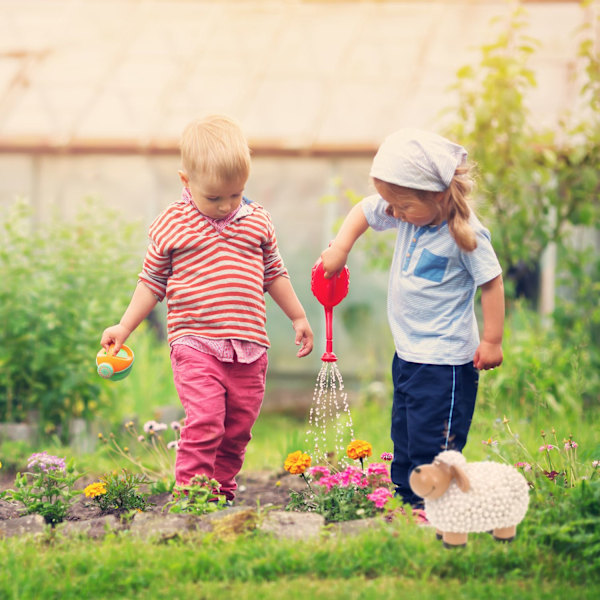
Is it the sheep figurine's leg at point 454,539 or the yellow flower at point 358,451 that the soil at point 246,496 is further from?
the sheep figurine's leg at point 454,539

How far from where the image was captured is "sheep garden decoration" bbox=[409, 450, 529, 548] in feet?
7.93

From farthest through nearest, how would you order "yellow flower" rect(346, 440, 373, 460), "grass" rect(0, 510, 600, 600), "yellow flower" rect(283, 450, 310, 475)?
1. "yellow flower" rect(346, 440, 373, 460)
2. "yellow flower" rect(283, 450, 310, 475)
3. "grass" rect(0, 510, 600, 600)

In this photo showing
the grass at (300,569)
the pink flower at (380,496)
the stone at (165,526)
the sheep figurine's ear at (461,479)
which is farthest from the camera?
the pink flower at (380,496)

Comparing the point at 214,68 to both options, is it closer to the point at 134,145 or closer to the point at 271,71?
the point at 271,71

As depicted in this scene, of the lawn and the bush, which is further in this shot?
the bush

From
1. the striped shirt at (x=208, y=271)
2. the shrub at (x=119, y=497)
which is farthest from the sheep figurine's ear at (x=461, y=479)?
the shrub at (x=119, y=497)

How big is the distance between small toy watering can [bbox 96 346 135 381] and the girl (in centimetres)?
81

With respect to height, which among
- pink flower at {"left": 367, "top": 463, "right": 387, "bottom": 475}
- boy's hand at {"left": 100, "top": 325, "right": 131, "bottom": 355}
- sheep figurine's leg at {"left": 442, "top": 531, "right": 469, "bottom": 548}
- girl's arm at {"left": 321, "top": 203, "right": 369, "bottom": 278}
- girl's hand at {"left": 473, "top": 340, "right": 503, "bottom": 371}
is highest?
girl's arm at {"left": 321, "top": 203, "right": 369, "bottom": 278}

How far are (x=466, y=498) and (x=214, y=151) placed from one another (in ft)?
4.62

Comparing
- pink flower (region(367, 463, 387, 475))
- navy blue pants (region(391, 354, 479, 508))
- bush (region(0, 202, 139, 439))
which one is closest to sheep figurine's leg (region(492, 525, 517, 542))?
navy blue pants (region(391, 354, 479, 508))

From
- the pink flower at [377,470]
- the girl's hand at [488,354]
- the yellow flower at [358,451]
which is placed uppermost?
the girl's hand at [488,354]

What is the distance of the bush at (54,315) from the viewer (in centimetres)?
477

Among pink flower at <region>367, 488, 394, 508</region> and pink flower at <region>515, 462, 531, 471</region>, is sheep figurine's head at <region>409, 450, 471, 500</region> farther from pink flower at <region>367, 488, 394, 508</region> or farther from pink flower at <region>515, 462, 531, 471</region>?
pink flower at <region>515, 462, 531, 471</region>

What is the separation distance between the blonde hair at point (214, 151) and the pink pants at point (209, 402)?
654mm
